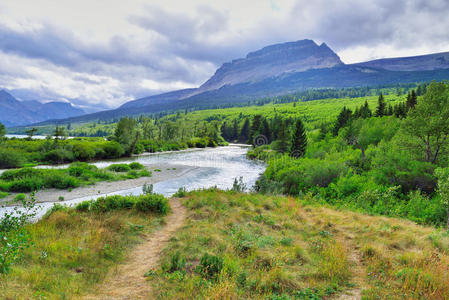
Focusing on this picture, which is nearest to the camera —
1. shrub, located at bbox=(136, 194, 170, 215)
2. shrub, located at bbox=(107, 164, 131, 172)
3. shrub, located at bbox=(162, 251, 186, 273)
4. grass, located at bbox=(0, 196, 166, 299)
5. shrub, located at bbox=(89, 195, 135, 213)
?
grass, located at bbox=(0, 196, 166, 299)

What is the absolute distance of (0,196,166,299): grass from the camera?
227 inches

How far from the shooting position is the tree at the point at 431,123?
23484 mm

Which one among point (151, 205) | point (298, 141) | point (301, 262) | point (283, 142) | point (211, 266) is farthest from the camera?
point (283, 142)

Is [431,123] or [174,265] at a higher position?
[431,123]

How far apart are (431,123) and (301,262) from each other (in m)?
25.4

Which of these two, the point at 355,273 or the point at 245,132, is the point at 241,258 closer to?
the point at 355,273

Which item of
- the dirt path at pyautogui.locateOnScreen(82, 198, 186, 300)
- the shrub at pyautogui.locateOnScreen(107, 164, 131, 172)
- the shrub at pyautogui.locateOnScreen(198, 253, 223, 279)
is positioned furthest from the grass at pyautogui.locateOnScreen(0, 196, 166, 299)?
the shrub at pyautogui.locateOnScreen(107, 164, 131, 172)

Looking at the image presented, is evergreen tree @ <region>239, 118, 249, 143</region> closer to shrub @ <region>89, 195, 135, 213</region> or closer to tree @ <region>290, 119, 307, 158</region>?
tree @ <region>290, 119, 307, 158</region>

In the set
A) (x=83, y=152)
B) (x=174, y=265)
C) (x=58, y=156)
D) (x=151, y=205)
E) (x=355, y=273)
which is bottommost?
(x=355, y=273)

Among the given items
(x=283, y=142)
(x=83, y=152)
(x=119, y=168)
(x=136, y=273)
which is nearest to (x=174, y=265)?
(x=136, y=273)

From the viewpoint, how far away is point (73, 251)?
8.19 metres

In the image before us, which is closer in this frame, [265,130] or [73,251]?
[73,251]

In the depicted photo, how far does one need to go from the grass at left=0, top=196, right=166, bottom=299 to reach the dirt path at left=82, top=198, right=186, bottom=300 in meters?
0.36

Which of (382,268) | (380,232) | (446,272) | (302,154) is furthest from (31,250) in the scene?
(302,154)
